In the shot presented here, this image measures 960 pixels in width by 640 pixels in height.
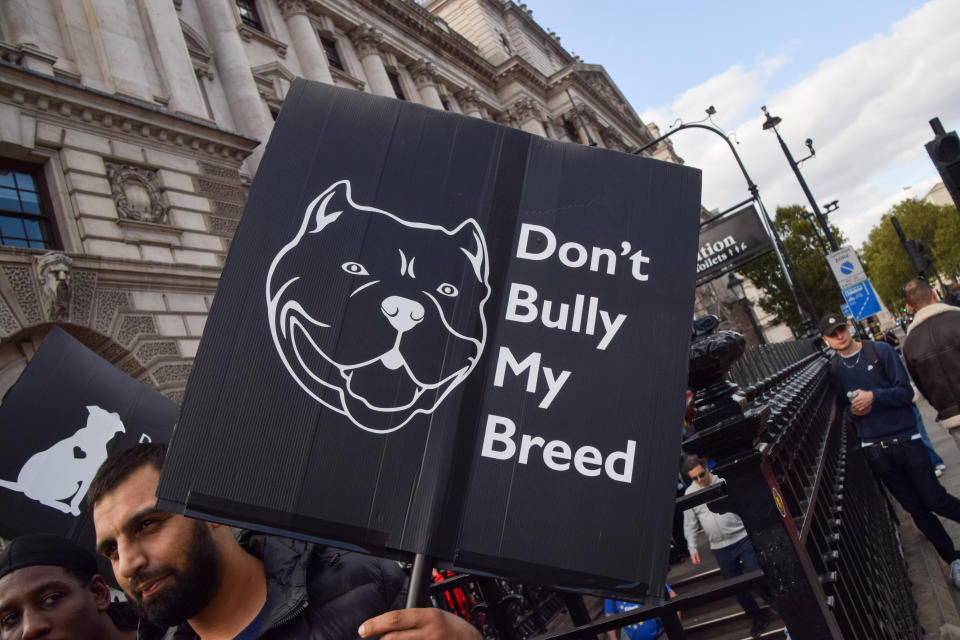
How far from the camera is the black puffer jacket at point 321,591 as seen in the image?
179cm

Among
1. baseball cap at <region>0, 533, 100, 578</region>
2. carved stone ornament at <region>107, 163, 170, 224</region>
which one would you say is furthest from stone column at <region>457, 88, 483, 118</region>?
baseball cap at <region>0, 533, 100, 578</region>

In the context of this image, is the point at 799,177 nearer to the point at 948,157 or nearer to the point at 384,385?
the point at 948,157

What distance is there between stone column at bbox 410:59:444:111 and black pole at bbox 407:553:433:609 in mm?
25357

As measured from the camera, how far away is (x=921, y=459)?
481 centimetres

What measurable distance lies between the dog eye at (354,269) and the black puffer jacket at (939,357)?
198 inches

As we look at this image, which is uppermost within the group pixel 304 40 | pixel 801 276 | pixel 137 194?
pixel 304 40

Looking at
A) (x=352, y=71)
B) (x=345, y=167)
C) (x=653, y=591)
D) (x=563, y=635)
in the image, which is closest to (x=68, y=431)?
(x=345, y=167)

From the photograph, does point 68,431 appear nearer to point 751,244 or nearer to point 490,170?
point 490,170

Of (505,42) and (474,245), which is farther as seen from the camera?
(505,42)

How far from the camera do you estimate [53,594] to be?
2.57m

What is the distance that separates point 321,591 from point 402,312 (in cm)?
90

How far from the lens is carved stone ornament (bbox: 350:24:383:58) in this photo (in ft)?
74.4

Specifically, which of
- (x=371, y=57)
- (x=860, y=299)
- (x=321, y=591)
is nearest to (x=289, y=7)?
(x=371, y=57)

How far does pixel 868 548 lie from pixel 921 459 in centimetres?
127
